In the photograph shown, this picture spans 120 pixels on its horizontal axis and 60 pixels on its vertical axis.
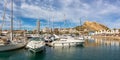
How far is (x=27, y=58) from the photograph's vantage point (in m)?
39.0

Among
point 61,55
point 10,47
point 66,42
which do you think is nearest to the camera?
point 61,55

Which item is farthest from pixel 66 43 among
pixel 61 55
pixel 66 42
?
pixel 61 55

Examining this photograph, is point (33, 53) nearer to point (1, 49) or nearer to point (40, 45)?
point (40, 45)

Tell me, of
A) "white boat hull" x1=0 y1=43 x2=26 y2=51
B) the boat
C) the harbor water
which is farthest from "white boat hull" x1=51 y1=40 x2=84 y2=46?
"white boat hull" x1=0 y1=43 x2=26 y2=51

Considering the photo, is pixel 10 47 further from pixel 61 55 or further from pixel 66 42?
pixel 66 42

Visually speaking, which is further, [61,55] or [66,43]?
[66,43]

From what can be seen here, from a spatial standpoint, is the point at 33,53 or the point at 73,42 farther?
the point at 73,42

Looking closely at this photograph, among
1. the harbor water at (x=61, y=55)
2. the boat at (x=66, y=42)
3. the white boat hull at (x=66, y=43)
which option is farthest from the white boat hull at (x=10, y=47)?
the boat at (x=66, y=42)

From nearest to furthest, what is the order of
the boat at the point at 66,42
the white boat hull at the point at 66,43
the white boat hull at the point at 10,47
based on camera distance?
the white boat hull at the point at 10,47, the white boat hull at the point at 66,43, the boat at the point at 66,42

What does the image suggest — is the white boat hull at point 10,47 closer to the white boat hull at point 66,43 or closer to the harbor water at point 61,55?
the harbor water at point 61,55

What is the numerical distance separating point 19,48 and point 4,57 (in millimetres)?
12128

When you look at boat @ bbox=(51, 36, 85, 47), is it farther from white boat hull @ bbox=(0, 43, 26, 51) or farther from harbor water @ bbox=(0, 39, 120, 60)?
white boat hull @ bbox=(0, 43, 26, 51)

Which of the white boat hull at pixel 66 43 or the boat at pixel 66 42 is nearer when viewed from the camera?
the white boat hull at pixel 66 43

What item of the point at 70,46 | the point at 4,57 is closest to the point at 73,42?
the point at 70,46
